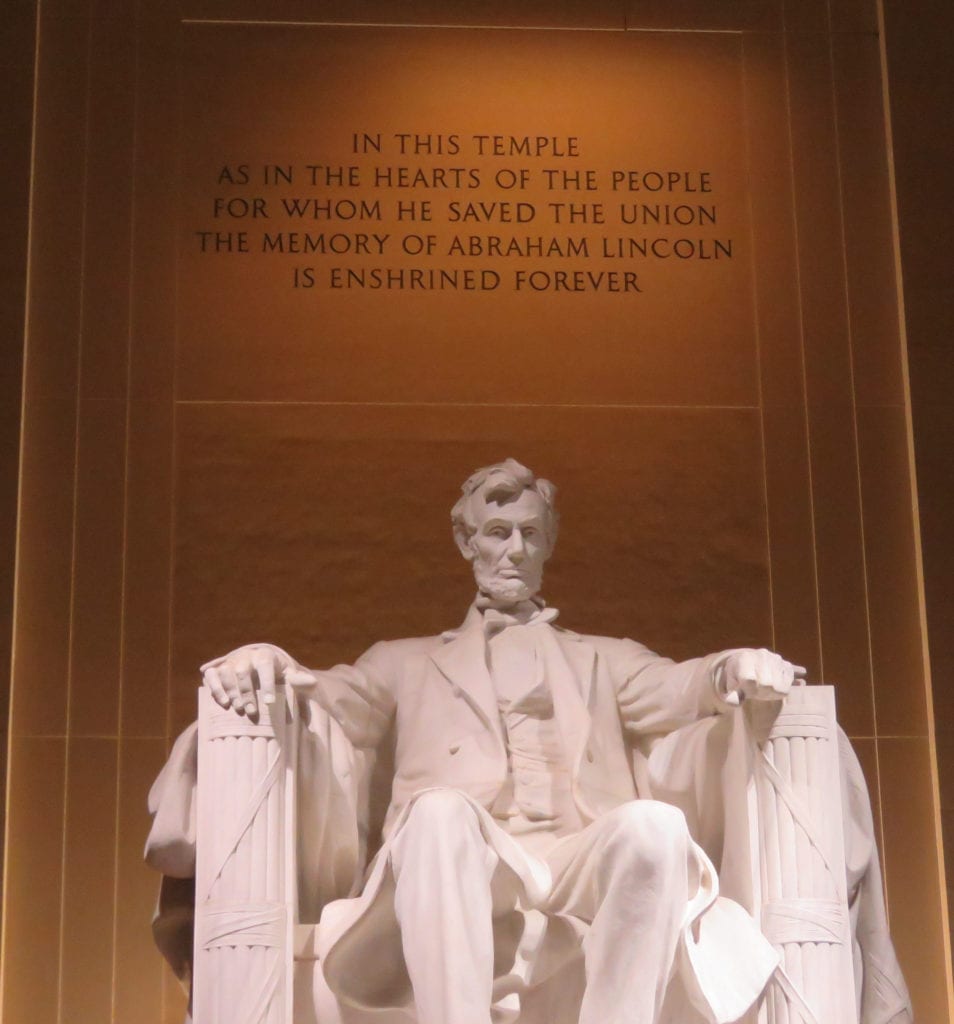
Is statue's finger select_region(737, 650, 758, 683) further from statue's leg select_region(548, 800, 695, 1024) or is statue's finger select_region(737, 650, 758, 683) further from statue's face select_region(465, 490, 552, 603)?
statue's face select_region(465, 490, 552, 603)

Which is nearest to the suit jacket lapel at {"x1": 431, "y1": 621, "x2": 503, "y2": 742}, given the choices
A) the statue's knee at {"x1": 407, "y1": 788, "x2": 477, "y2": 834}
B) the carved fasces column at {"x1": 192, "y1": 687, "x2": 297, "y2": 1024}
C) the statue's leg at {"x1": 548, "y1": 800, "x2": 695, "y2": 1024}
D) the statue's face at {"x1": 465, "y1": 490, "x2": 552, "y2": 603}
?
the statue's face at {"x1": 465, "y1": 490, "x2": 552, "y2": 603}

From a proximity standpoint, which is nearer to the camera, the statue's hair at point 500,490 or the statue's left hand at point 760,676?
the statue's left hand at point 760,676

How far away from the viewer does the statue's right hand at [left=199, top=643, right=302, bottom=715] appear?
4.54 m

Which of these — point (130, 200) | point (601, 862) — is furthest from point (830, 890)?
point (130, 200)

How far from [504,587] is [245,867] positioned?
3.63ft

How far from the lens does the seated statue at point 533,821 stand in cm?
A: 423

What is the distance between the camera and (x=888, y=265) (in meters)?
6.76

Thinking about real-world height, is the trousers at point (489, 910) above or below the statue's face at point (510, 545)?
below

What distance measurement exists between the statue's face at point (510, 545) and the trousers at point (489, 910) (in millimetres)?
1058

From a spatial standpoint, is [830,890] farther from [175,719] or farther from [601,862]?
[175,719]

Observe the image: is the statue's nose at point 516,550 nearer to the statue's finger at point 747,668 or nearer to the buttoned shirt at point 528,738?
the buttoned shirt at point 528,738

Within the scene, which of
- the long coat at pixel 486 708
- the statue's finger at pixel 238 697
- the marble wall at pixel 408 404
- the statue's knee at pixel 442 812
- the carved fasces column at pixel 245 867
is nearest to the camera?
→ the statue's knee at pixel 442 812

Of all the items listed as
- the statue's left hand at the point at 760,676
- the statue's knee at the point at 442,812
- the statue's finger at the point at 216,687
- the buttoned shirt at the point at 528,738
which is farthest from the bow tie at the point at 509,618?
the statue's knee at the point at 442,812

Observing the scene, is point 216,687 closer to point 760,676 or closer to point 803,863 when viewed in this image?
point 760,676
